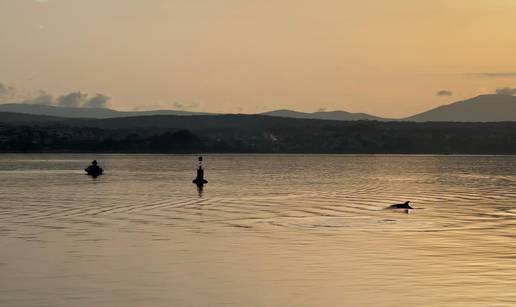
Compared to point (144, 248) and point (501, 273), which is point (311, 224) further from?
point (501, 273)

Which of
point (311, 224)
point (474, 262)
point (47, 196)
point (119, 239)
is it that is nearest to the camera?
point (474, 262)

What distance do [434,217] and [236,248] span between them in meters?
18.7

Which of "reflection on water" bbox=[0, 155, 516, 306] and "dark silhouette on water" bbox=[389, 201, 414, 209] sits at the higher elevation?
"dark silhouette on water" bbox=[389, 201, 414, 209]

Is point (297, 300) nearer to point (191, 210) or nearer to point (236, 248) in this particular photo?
point (236, 248)

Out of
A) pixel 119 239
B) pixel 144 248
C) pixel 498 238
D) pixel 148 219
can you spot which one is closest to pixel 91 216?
pixel 148 219

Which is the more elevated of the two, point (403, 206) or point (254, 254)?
point (403, 206)

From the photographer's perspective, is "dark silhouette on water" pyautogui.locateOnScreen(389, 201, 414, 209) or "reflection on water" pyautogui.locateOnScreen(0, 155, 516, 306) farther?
"dark silhouette on water" pyautogui.locateOnScreen(389, 201, 414, 209)

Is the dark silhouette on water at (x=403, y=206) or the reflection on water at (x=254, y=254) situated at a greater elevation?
the dark silhouette on water at (x=403, y=206)

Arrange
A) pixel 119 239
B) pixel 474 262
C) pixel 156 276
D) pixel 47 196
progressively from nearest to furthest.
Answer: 1. pixel 156 276
2. pixel 474 262
3. pixel 119 239
4. pixel 47 196

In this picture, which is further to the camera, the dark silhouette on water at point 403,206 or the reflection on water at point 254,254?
the dark silhouette on water at point 403,206

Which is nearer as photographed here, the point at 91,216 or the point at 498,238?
the point at 498,238

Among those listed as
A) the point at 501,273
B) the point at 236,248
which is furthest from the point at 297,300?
the point at 236,248

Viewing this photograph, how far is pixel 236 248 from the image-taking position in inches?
1294

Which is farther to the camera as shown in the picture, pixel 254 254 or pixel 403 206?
pixel 403 206
